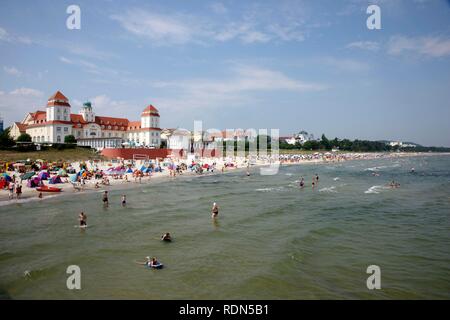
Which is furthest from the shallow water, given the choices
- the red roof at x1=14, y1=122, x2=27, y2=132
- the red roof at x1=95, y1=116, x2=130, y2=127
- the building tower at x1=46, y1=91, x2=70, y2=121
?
the red roof at x1=95, y1=116, x2=130, y2=127

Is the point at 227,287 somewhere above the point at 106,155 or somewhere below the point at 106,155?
below

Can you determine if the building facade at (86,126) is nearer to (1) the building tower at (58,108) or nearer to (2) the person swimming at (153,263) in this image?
(1) the building tower at (58,108)

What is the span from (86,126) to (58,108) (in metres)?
9.25

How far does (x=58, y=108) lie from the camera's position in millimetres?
86125

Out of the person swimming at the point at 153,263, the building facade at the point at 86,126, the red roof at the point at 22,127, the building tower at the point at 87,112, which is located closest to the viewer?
the person swimming at the point at 153,263

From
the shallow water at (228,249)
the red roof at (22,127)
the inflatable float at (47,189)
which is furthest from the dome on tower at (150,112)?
the shallow water at (228,249)

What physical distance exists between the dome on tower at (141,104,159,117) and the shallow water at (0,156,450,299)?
244 feet

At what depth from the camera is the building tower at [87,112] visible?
98.8 meters

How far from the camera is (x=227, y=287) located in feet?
44.1

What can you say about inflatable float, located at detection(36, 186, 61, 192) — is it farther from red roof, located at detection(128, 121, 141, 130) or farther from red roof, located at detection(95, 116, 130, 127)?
red roof, located at detection(128, 121, 141, 130)

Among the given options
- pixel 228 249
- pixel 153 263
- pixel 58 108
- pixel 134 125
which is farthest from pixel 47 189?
pixel 134 125
